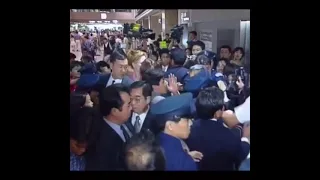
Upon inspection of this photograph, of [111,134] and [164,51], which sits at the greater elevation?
[164,51]

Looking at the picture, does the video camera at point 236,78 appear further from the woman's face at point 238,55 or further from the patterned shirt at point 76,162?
the patterned shirt at point 76,162

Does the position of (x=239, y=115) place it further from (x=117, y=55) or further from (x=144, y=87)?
(x=117, y=55)

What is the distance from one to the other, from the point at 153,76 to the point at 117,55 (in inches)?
9.7

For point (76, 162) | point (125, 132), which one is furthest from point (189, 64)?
point (76, 162)

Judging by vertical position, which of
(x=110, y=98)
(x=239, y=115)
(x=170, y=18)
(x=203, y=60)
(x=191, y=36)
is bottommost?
(x=239, y=115)

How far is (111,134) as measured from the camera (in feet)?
9.85

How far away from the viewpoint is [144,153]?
301 cm

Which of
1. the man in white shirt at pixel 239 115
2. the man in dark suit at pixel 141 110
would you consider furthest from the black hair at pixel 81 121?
the man in white shirt at pixel 239 115

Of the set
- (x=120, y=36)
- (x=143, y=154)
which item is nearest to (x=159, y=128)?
(x=143, y=154)

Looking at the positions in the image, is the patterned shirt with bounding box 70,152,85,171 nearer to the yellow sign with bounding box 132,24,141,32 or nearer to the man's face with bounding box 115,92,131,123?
the man's face with bounding box 115,92,131,123

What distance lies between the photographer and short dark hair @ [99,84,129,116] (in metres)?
2.97

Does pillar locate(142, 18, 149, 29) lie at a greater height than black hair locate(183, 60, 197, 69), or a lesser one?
greater

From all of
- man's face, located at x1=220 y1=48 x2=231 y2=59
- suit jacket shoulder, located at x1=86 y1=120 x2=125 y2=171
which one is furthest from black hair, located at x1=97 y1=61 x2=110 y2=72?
man's face, located at x1=220 y1=48 x2=231 y2=59

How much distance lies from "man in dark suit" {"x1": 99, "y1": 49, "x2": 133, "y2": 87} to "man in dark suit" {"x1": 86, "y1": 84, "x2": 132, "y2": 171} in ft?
0.13
